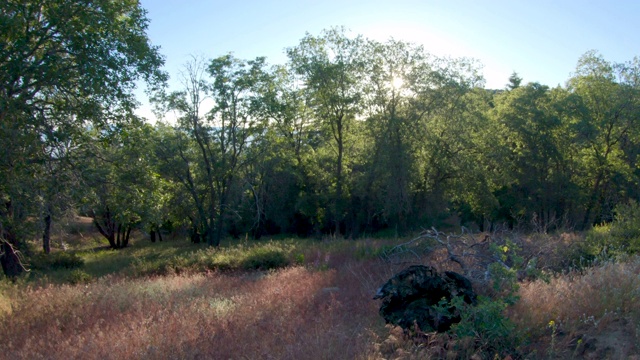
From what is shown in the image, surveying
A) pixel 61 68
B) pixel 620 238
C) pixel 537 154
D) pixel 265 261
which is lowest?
pixel 265 261

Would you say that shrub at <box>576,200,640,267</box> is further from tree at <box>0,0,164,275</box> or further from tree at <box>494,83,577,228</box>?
tree at <box>494,83,577,228</box>

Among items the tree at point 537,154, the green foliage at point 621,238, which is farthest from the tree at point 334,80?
the green foliage at point 621,238

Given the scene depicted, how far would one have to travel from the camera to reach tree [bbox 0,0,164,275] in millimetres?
8641

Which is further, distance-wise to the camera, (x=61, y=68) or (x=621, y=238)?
(x=621, y=238)

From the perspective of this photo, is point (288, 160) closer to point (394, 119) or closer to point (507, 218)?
point (394, 119)

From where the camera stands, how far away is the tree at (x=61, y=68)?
864 cm

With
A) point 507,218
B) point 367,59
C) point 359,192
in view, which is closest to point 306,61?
point 367,59

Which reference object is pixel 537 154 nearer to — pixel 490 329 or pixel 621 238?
pixel 621 238

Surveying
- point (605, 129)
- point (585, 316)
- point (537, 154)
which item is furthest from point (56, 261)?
point (605, 129)

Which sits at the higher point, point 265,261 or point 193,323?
point 193,323

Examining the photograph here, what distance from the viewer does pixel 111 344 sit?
555cm

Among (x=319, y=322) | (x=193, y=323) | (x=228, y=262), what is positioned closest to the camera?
(x=319, y=322)

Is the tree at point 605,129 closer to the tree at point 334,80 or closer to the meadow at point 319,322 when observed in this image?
the tree at point 334,80

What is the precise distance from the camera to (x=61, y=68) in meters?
9.34
